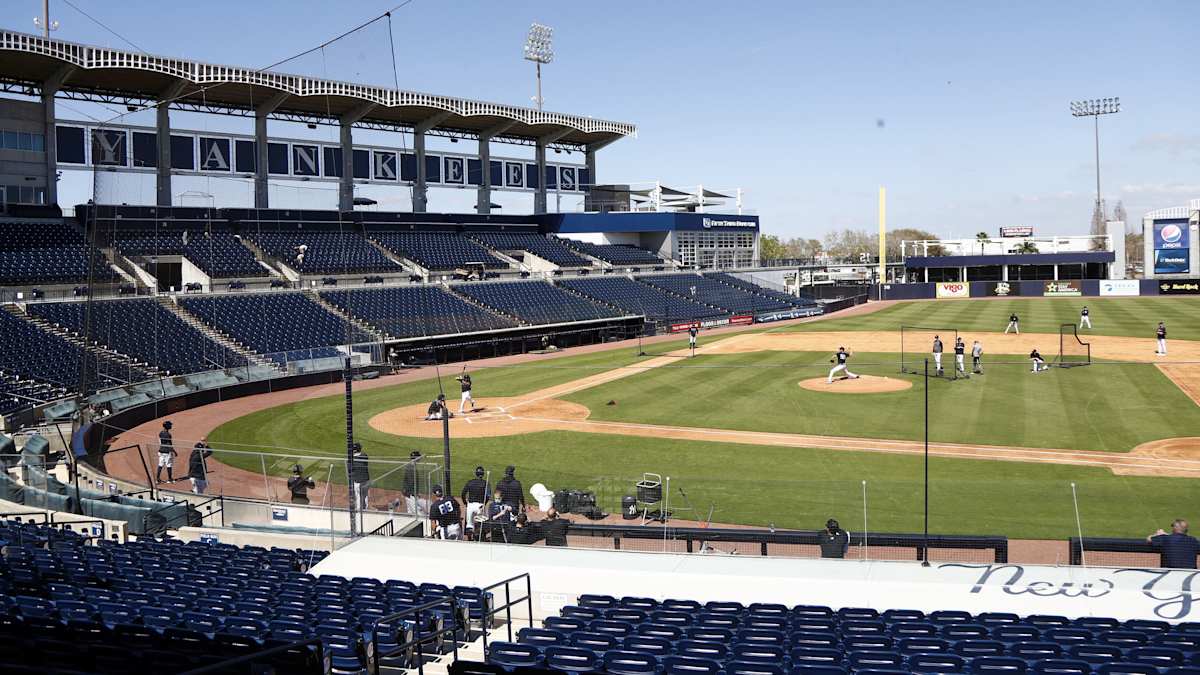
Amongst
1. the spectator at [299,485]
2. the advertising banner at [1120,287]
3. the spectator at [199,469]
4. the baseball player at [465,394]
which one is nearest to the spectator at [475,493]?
the spectator at [299,485]

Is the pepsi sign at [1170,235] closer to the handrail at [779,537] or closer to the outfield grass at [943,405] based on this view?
the outfield grass at [943,405]

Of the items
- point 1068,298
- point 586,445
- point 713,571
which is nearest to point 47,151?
point 586,445

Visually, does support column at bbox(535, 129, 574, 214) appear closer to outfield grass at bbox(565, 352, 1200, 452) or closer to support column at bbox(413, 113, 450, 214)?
support column at bbox(413, 113, 450, 214)

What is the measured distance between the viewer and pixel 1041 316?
6712 centimetres

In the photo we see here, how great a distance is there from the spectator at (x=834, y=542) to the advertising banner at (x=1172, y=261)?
90119mm

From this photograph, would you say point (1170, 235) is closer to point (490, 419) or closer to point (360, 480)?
point (490, 419)

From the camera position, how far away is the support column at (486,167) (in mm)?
70875

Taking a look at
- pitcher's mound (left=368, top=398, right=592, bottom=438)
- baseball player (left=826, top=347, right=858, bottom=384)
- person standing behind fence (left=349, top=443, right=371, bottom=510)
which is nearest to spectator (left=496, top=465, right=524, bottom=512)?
person standing behind fence (left=349, top=443, right=371, bottom=510)

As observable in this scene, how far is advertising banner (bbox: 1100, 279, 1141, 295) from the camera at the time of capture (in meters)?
87.4

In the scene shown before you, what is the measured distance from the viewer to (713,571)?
1393cm

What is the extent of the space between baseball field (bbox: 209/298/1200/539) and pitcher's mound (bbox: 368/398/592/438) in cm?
12

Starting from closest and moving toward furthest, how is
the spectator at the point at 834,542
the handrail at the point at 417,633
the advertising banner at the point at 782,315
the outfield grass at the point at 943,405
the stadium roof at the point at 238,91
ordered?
the handrail at the point at 417,633 < the spectator at the point at 834,542 < the outfield grass at the point at 943,405 < the stadium roof at the point at 238,91 < the advertising banner at the point at 782,315

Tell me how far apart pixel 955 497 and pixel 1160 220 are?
88.3 meters

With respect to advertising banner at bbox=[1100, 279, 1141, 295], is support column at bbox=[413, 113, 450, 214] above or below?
above
